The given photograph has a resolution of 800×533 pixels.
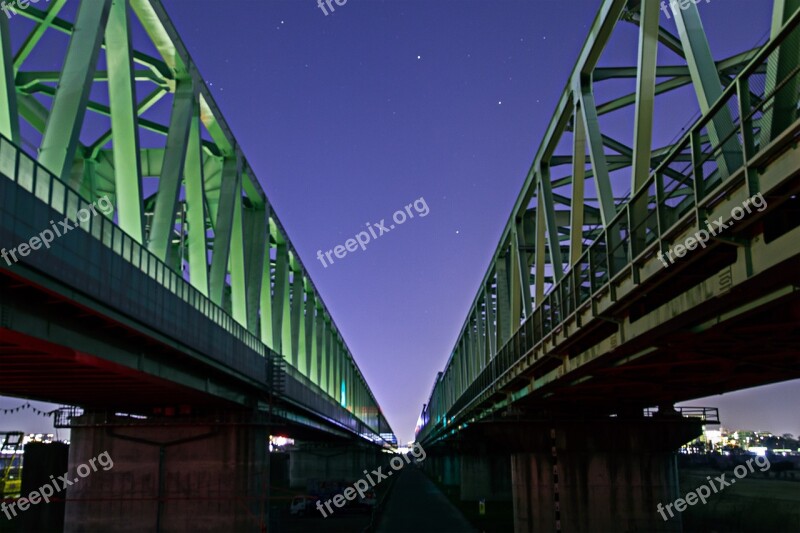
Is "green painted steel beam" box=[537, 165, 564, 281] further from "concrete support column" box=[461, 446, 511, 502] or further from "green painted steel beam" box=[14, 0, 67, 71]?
"concrete support column" box=[461, 446, 511, 502]

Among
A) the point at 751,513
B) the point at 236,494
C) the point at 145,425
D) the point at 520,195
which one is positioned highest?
the point at 520,195

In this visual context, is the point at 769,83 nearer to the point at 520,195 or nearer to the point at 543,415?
the point at 520,195

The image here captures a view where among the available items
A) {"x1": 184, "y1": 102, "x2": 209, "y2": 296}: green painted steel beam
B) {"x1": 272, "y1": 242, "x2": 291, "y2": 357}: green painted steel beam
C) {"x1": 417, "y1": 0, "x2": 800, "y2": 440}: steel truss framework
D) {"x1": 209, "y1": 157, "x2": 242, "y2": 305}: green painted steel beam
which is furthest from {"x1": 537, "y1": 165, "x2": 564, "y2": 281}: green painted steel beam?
{"x1": 272, "y1": 242, "x2": 291, "y2": 357}: green painted steel beam

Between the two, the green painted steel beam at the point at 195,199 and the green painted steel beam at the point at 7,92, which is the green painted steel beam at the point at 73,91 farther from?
the green painted steel beam at the point at 195,199

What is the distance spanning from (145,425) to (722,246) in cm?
2817

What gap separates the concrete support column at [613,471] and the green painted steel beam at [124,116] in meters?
21.8

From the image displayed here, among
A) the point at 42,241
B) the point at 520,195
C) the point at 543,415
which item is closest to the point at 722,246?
the point at 42,241

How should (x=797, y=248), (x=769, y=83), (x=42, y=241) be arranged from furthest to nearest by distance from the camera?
(x=42, y=241) < (x=769, y=83) < (x=797, y=248)

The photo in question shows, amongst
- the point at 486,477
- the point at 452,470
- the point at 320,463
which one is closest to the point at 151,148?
the point at 486,477

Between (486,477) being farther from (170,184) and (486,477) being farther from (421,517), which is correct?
(170,184)

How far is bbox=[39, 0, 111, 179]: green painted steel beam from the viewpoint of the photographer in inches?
739

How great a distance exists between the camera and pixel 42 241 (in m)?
16.1

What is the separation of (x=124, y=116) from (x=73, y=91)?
161 inches

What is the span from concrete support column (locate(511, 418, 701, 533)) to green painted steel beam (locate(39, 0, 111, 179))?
1010 inches
